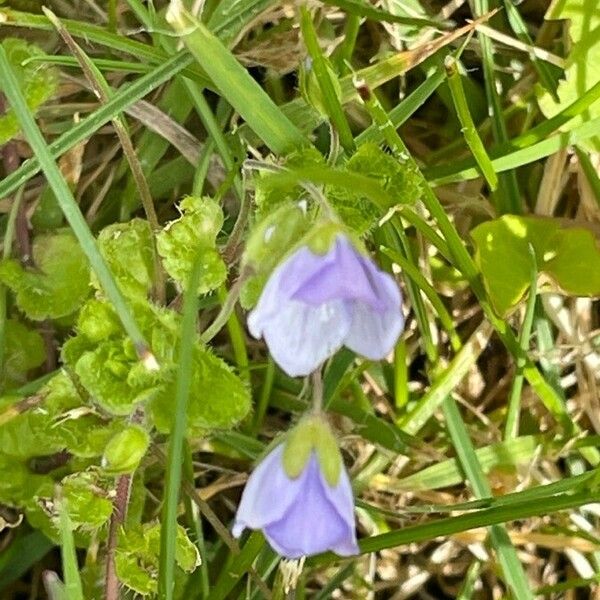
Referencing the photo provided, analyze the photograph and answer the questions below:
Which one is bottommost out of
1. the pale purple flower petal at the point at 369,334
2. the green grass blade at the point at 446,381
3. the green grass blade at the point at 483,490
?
the green grass blade at the point at 483,490

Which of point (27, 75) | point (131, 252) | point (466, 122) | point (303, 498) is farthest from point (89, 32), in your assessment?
point (303, 498)

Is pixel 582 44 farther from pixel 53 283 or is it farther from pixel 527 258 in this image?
pixel 53 283

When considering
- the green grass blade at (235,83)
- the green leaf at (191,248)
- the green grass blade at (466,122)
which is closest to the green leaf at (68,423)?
the green leaf at (191,248)

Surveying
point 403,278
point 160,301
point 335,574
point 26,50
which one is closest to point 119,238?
point 160,301

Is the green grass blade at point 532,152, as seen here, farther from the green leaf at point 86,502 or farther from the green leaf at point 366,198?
the green leaf at point 86,502

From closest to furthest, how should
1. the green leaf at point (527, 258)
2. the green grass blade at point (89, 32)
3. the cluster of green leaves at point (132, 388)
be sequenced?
1. the cluster of green leaves at point (132, 388)
2. the green grass blade at point (89, 32)
3. the green leaf at point (527, 258)

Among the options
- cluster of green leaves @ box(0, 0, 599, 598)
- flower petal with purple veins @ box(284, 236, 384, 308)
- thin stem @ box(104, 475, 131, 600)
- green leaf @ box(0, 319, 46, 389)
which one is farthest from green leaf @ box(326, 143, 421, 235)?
green leaf @ box(0, 319, 46, 389)

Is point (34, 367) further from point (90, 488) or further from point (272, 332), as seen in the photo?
point (272, 332)
